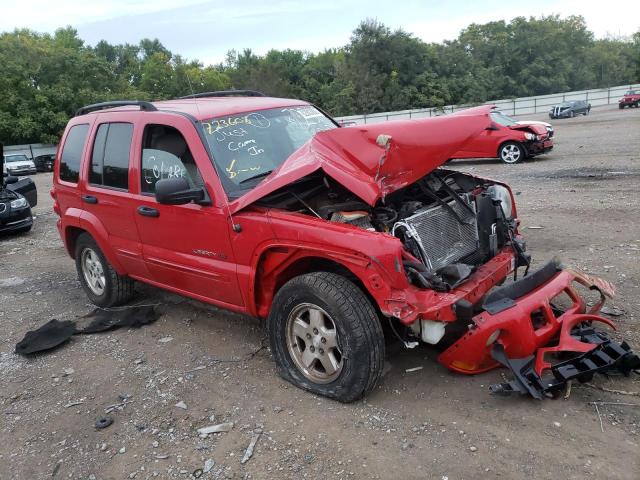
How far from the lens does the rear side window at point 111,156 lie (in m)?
4.62

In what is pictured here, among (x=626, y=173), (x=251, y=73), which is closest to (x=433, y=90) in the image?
(x=251, y=73)

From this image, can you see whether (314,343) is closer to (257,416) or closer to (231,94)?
(257,416)

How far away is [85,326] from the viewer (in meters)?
5.22

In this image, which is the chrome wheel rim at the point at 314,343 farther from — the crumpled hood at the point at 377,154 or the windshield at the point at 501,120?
the windshield at the point at 501,120

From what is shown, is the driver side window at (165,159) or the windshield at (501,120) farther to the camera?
the windshield at (501,120)

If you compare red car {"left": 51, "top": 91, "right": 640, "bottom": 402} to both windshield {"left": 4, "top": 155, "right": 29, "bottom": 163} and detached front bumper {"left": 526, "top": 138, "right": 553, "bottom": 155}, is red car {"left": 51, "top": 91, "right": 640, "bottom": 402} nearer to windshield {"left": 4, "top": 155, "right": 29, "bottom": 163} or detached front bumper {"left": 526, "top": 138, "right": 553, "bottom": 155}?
detached front bumper {"left": 526, "top": 138, "right": 553, "bottom": 155}

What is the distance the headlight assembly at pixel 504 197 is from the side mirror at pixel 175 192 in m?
2.27

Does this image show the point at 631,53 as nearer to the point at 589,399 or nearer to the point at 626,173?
the point at 626,173

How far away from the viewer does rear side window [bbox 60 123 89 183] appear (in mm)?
5285

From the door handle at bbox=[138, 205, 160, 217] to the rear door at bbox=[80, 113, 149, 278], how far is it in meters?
0.14

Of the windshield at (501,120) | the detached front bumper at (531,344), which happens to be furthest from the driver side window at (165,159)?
the windshield at (501,120)

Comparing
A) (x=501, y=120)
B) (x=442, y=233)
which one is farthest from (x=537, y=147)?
(x=442, y=233)

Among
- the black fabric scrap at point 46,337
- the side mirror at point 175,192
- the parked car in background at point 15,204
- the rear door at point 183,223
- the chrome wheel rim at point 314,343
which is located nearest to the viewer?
the chrome wheel rim at point 314,343

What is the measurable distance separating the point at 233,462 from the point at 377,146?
210 centimetres
